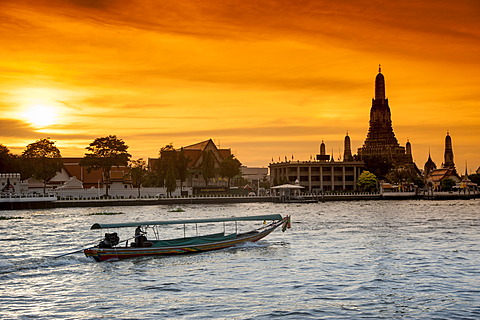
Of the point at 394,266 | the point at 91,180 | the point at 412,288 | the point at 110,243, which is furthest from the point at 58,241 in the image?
the point at 91,180

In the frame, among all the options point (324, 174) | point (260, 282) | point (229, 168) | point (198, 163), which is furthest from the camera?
point (324, 174)

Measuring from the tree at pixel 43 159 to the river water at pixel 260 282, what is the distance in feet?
274

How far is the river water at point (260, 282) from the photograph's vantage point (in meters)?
25.2

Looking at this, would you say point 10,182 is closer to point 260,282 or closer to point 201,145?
point 201,145

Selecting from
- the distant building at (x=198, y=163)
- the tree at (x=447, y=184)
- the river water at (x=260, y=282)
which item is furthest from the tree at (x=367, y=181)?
the river water at (x=260, y=282)

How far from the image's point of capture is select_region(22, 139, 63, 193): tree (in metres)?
128

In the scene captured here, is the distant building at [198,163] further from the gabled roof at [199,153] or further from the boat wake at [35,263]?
the boat wake at [35,263]

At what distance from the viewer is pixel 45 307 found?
2611cm

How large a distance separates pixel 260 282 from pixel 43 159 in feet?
361

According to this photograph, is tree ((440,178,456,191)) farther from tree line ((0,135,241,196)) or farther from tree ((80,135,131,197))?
tree ((80,135,131,197))

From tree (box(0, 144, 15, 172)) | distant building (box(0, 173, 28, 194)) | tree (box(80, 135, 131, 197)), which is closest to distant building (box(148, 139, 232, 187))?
tree (box(80, 135, 131, 197))

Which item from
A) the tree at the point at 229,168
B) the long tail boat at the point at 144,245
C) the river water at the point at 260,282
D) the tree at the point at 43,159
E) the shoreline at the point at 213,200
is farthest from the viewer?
the tree at the point at 229,168

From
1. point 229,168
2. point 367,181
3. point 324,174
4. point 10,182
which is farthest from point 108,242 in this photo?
point 324,174

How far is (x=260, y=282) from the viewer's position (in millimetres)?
30828
